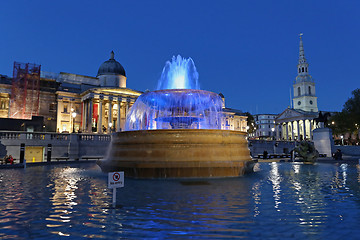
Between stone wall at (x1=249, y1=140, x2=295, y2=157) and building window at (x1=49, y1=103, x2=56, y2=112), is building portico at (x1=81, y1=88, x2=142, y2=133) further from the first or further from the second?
stone wall at (x1=249, y1=140, x2=295, y2=157)

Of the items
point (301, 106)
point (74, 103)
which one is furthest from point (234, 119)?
point (301, 106)

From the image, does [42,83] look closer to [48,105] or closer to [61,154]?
[48,105]

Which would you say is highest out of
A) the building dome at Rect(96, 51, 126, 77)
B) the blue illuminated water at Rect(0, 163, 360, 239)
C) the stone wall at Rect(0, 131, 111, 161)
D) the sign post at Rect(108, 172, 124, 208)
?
the building dome at Rect(96, 51, 126, 77)

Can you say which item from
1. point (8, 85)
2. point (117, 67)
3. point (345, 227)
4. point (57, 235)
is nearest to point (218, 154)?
point (345, 227)

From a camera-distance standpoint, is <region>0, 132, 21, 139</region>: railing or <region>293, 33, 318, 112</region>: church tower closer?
<region>0, 132, 21, 139</region>: railing

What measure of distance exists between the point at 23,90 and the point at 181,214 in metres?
54.7

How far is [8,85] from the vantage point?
5112cm

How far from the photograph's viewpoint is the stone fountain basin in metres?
9.92

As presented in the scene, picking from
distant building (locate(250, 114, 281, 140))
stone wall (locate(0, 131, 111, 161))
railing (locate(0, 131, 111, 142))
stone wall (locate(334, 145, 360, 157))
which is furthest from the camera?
distant building (locate(250, 114, 281, 140))

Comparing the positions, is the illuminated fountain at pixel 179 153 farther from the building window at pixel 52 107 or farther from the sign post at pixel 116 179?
the building window at pixel 52 107

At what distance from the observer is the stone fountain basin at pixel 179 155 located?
9922 millimetres

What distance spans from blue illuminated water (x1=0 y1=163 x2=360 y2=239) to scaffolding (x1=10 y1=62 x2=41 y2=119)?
157 feet

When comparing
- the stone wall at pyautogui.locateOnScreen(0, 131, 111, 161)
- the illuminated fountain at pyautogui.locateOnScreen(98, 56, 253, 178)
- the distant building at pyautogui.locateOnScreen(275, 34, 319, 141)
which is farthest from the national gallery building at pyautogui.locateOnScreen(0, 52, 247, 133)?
the distant building at pyautogui.locateOnScreen(275, 34, 319, 141)

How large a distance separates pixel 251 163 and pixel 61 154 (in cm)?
2208
